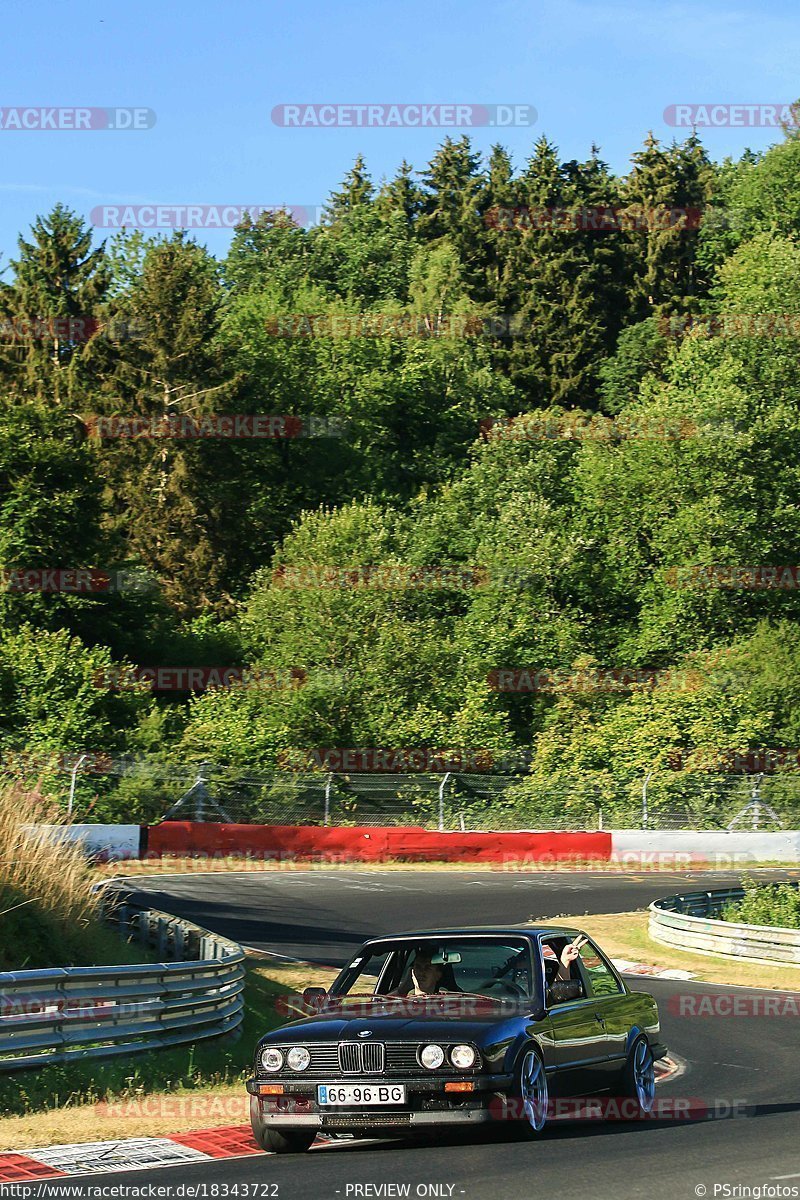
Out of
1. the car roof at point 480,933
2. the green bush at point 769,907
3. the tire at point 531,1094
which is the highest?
the car roof at point 480,933

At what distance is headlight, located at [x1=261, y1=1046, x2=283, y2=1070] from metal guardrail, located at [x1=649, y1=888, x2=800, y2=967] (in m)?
14.3

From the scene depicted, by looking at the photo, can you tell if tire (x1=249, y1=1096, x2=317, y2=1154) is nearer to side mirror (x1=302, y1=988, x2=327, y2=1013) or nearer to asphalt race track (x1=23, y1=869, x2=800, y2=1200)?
asphalt race track (x1=23, y1=869, x2=800, y2=1200)

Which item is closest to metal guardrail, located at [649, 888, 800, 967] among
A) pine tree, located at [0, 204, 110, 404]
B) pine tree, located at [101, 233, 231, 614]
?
pine tree, located at [101, 233, 231, 614]

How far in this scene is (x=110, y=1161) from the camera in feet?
31.2

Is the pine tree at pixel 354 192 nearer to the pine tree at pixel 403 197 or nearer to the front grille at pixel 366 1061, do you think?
the pine tree at pixel 403 197

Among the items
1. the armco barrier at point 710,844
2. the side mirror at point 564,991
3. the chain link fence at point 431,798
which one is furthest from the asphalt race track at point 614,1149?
the armco barrier at point 710,844

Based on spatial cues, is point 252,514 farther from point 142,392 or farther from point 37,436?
point 37,436

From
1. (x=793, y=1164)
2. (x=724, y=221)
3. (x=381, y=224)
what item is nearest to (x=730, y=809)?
(x=793, y=1164)

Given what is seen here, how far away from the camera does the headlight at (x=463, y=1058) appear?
9.23m

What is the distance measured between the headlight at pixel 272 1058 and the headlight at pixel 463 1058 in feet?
3.70

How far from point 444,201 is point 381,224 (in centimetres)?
614

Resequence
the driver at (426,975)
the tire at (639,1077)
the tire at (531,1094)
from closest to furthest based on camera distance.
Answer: the tire at (531,1094) → the driver at (426,975) → the tire at (639,1077)

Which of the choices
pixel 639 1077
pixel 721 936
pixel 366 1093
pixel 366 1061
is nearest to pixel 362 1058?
pixel 366 1061

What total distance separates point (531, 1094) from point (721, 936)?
1441cm
